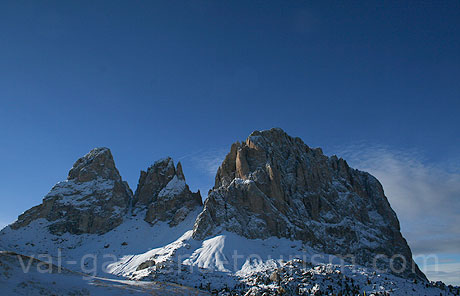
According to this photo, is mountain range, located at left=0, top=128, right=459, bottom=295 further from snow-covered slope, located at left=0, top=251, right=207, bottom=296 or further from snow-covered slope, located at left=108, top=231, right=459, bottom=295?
snow-covered slope, located at left=0, top=251, right=207, bottom=296

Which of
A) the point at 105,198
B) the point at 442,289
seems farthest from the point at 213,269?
the point at 105,198

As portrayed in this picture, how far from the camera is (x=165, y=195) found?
14650cm

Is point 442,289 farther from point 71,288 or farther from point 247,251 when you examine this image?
point 71,288

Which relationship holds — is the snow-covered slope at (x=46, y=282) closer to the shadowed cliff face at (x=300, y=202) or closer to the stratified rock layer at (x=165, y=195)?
the shadowed cliff face at (x=300, y=202)

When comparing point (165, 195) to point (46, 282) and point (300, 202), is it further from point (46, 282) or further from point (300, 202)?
point (46, 282)

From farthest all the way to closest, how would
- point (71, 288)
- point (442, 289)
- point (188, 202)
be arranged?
1. point (188, 202)
2. point (442, 289)
3. point (71, 288)

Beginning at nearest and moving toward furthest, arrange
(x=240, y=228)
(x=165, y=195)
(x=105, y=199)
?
(x=240, y=228)
(x=105, y=199)
(x=165, y=195)

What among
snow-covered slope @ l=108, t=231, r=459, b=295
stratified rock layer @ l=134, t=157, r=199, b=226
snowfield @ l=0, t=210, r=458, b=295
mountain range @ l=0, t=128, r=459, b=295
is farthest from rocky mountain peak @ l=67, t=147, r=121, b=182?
snow-covered slope @ l=108, t=231, r=459, b=295

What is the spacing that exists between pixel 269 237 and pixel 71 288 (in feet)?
278

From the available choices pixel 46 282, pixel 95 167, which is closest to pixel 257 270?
pixel 46 282

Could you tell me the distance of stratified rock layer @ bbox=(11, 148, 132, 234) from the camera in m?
134

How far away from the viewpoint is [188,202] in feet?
470

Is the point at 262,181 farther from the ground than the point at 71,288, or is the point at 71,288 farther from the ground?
the point at 262,181

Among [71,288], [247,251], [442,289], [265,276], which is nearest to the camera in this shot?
[71,288]
